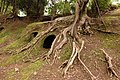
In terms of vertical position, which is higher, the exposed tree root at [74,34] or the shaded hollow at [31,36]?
the exposed tree root at [74,34]

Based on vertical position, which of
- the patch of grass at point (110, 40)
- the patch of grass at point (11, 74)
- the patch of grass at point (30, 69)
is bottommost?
the patch of grass at point (11, 74)

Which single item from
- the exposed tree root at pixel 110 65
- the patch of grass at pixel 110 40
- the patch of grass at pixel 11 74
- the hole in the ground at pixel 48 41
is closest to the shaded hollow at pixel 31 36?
the hole in the ground at pixel 48 41

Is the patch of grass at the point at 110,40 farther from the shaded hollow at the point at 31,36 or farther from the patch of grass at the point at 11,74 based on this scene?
the shaded hollow at the point at 31,36

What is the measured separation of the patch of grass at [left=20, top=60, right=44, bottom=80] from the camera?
13.1 m

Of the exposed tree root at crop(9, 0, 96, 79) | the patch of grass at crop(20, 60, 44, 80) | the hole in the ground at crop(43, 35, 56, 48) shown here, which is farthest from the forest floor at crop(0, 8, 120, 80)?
the hole in the ground at crop(43, 35, 56, 48)

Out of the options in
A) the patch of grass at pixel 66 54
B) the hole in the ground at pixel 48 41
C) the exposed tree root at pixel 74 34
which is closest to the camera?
the patch of grass at pixel 66 54

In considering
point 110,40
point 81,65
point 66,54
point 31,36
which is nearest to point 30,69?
point 66,54

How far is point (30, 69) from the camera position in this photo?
13.9 m

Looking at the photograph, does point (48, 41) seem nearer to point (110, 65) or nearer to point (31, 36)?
point (31, 36)

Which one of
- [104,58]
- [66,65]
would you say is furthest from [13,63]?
[104,58]

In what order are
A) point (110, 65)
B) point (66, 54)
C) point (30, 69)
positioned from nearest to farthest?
point (110, 65) < point (30, 69) < point (66, 54)

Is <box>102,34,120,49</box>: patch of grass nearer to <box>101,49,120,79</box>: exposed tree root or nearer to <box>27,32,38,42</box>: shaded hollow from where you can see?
<box>101,49,120,79</box>: exposed tree root

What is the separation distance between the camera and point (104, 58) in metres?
14.0

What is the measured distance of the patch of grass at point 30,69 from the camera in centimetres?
1314
